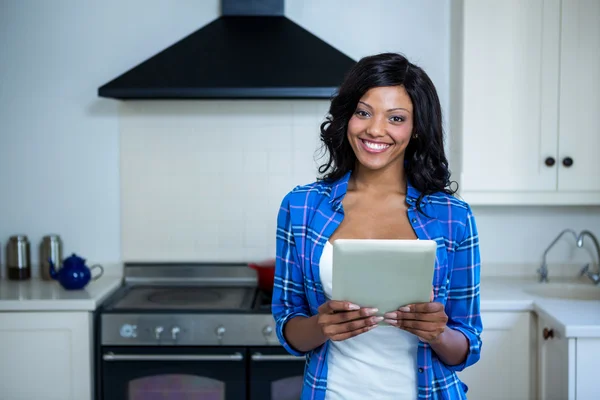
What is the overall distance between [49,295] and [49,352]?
0.77 feet

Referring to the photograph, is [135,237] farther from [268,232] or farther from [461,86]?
[461,86]

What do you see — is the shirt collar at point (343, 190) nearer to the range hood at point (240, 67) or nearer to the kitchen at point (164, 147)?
the range hood at point (240, 67)

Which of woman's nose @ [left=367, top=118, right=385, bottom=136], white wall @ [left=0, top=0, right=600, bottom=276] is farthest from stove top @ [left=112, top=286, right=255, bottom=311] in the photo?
woman's nose @ [left=367, top=118, right=385, bottom=136]

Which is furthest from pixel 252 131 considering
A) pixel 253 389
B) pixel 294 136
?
pixel 253 389

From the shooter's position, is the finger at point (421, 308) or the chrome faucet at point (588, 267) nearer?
the finger at point (421, 308)

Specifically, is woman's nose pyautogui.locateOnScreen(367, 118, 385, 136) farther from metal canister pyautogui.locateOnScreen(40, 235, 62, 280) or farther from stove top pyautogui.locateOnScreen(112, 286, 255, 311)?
metal canister pyautogui.locateOnScreen(40, 235, 62, 280)

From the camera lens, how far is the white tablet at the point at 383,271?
3.83ft

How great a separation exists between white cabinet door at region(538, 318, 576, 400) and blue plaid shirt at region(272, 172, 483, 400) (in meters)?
1.04

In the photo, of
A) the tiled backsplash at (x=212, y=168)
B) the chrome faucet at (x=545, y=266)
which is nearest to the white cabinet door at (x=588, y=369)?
the chrome faucet at (x=545, y=266)

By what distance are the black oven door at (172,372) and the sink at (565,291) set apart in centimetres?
134

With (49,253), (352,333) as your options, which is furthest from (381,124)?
(49,253)

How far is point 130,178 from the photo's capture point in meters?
3.19

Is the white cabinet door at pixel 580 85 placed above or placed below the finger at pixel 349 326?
above

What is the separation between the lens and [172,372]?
8.77ft
